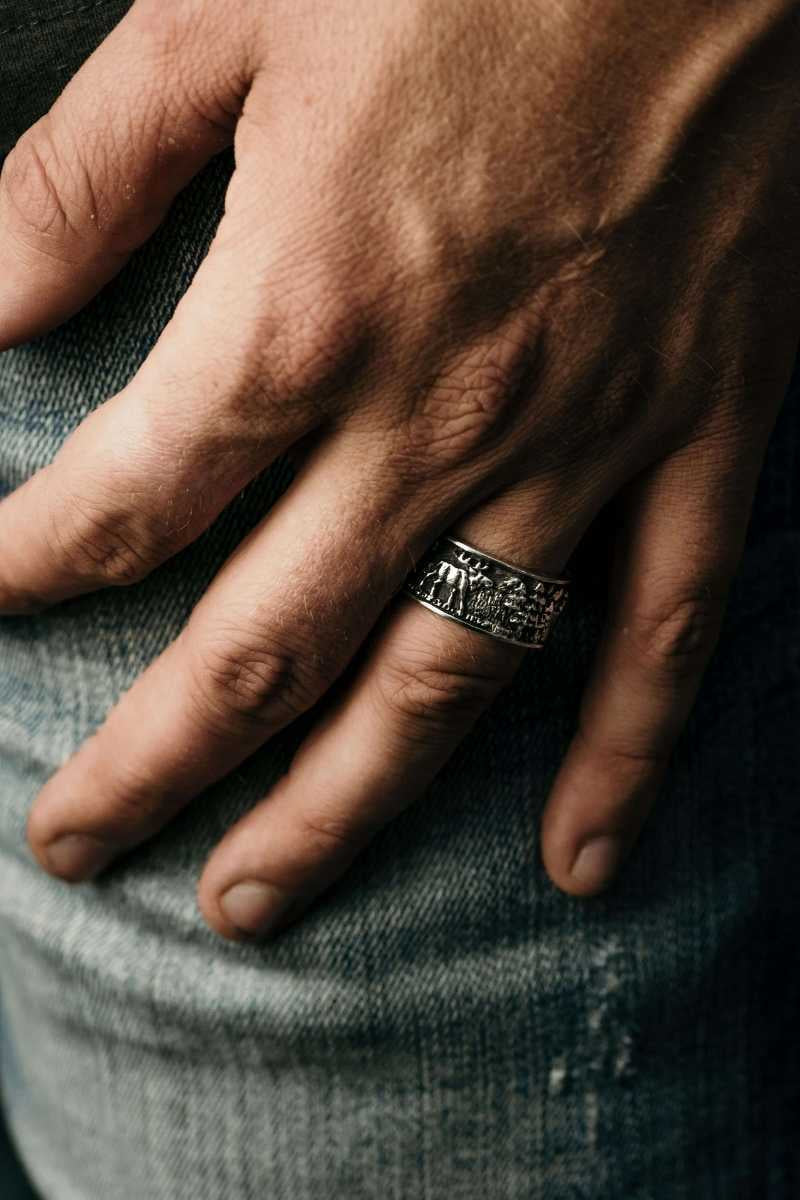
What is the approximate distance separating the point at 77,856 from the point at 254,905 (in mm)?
127

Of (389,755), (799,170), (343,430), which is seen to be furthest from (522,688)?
(799,170)

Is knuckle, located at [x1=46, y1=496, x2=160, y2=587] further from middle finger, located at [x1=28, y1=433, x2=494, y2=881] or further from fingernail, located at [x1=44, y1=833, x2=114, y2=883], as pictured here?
fingernail, located at [x1=44, y1=833, x2=114, y2=883]

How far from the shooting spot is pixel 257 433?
0.52 m

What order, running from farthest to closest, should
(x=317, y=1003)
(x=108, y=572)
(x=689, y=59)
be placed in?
(x=317, y=1003), (x=108, y=572), (x=689, y=59)

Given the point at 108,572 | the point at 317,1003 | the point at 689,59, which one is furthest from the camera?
the point at 317,1003

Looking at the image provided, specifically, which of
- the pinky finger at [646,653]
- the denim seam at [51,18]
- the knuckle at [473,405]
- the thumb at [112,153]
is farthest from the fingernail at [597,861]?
the denim seam at [51,18]

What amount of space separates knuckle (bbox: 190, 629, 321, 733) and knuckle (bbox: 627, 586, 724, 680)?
Answer: 193mm

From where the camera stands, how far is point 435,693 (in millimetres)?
583

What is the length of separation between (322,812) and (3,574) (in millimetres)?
228

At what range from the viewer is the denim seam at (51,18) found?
1.71 feet

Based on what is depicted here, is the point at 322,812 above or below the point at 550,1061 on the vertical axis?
above

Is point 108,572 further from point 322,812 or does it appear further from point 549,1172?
point 549,1172

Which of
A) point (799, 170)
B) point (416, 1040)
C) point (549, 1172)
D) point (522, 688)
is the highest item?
point (799, 170)

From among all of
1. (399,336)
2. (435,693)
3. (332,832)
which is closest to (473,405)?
(399,336)
